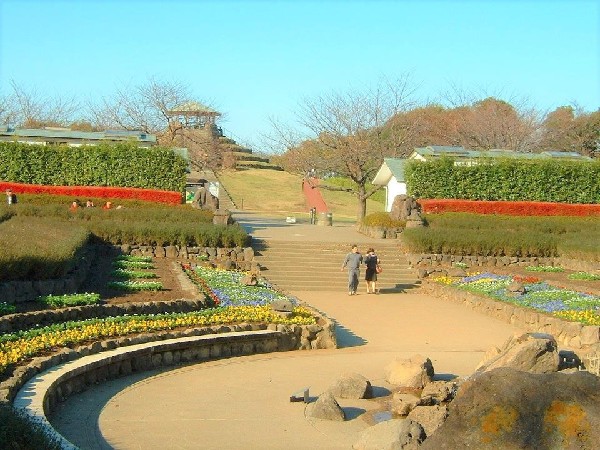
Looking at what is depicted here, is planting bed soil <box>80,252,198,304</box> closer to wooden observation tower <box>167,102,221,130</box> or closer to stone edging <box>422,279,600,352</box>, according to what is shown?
stone edging <box>422,279,600,352</box>

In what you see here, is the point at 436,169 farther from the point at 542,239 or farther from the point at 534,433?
the point at 534,433

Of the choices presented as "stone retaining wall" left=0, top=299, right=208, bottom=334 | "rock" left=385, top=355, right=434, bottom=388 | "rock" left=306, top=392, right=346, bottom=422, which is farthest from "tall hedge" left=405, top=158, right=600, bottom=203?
"rock" left=306, top=392, right=346, bottom=422

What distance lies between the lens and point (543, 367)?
11.4 m

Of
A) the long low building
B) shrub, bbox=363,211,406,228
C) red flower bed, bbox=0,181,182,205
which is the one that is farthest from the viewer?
the long low building

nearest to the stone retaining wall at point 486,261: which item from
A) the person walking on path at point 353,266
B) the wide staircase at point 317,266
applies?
the wide staircase at point 317,266

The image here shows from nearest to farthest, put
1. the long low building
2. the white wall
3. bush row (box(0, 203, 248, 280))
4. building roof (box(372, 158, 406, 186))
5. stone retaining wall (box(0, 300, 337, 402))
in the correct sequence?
stone retaining wall (box(0, 300, 337, 402))
bush row (box(0, 203, 248, 280))
the white wall
building roof (box(372, 158, 406, 186))
the long low building

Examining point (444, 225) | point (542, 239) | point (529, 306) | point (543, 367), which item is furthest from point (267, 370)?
point (444, 225)

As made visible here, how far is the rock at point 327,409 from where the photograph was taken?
11.0 m

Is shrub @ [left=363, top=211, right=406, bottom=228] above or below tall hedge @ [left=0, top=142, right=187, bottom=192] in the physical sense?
below

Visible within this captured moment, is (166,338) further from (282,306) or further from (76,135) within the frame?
(76,135)

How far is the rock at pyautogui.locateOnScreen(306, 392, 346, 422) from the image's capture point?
1096cm

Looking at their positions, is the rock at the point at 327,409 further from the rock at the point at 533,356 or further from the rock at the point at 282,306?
the rock at the point at 282,306

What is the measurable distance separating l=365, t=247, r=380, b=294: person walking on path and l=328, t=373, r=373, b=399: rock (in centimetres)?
1352

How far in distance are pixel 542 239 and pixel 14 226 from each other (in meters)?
17.9
